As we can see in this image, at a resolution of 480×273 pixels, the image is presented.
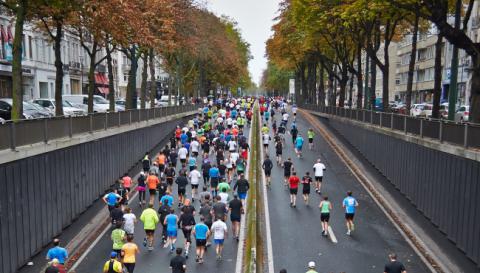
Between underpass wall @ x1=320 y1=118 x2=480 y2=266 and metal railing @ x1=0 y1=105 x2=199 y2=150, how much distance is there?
13321 mm

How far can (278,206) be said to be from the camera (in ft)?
71.8

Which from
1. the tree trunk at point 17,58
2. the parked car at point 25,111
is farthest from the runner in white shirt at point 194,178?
the parked car at point 25,111

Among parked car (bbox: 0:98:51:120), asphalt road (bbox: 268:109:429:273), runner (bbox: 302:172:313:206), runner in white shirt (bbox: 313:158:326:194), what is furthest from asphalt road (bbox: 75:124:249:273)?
parked car (bbox: 0:98:51:120)

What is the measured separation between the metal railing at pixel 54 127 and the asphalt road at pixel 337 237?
333 inches

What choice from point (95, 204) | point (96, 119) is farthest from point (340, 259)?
point (96, 119)

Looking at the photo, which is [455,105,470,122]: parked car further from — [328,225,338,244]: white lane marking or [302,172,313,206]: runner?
[328,225,338,244]: white lane marking

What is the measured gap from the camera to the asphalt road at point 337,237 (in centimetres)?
1588

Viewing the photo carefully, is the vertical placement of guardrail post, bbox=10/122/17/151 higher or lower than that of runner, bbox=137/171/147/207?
higher

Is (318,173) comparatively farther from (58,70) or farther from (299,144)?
(58,70)

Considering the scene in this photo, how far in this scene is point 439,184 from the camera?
17859 mm

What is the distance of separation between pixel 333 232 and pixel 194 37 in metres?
A: 31.2

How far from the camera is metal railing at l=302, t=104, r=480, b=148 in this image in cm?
1500

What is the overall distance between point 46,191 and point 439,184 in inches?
535

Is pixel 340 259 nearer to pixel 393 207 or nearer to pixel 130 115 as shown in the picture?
pixel 393 207
